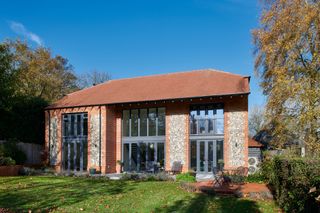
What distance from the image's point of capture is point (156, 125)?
2269cm

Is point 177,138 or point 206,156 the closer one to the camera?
point 206,156

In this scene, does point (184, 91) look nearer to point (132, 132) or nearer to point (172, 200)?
point (132, 132)

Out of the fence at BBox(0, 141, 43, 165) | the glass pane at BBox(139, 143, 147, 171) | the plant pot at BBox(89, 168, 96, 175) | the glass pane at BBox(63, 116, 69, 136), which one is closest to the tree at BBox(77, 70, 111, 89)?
the fence at BBox(0, 141, 43, 165)

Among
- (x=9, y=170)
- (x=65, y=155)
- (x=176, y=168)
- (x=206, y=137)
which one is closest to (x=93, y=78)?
(x=65, y=155)

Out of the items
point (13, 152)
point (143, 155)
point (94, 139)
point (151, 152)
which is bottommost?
point (143, 155)

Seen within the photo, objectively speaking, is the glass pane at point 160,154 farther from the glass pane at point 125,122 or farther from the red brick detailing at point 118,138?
the red brick detailing at point 118,138

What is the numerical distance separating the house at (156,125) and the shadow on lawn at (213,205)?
32.6 ft

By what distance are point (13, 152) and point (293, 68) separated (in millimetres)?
18787

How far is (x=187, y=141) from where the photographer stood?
21.3 m

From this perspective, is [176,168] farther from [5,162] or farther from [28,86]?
[28,86]

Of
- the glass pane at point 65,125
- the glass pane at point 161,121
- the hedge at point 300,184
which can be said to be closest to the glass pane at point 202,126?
the glass pane at point 161,121

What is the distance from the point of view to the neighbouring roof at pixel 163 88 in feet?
68.2

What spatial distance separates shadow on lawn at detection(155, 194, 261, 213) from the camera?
8875 mm

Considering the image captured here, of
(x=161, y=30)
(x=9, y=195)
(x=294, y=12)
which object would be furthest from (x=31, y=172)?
(x=294, y=12)
